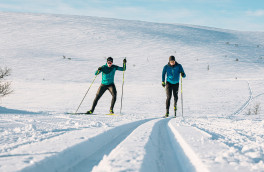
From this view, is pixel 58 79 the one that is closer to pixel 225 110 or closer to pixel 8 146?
pixel 225 110

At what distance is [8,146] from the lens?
1.75 meters

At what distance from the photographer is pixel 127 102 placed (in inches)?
465

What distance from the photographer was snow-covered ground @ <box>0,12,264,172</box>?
1.49m

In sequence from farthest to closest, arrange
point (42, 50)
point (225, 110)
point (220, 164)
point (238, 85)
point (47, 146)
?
point (42, 50) → point (238, 85) → point (225, 110) → point (47, 146) → point (220, 164)

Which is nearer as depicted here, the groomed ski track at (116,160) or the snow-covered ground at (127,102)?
the groomed ski track at (116,160)

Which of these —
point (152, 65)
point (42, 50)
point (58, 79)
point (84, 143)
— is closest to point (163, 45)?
point (152, 65)

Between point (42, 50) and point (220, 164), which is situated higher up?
point (42, 50)

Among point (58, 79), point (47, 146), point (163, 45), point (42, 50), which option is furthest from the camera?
point (163, 45)

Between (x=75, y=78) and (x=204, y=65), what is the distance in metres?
10.6

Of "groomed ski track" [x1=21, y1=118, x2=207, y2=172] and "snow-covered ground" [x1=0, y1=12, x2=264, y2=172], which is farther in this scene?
"snow-covered ground" [x1=0, y1=12, x2=264, y2=172]

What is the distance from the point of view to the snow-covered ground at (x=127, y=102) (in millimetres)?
1490

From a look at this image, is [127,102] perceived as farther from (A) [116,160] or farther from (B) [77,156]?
(A) [116,160]

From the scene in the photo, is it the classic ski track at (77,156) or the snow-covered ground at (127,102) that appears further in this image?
the snow-covered ground at (127,102)

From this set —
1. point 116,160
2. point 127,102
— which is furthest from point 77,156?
point 127,102
